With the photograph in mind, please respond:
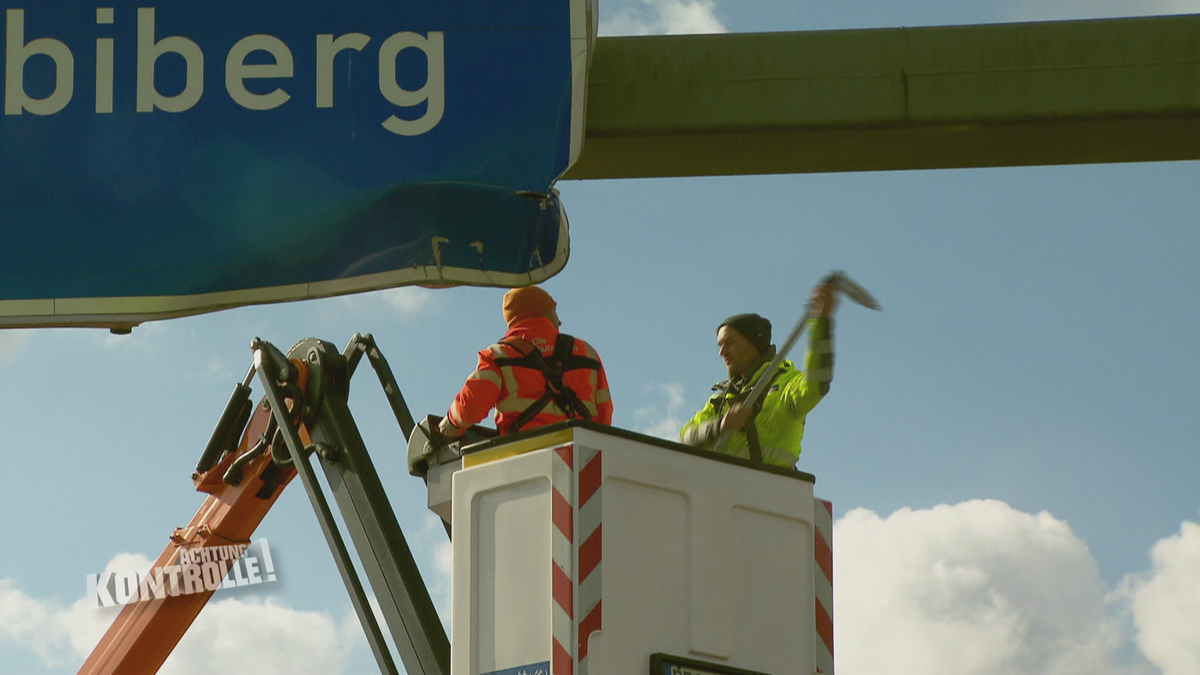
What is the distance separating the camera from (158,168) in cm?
627

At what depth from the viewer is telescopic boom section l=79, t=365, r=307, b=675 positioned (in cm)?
1089

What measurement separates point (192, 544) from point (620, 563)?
678 centimetres

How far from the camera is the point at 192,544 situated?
1125cm

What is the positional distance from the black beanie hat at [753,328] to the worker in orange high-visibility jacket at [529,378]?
24.5 inches

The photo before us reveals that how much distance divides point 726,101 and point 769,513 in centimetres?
162

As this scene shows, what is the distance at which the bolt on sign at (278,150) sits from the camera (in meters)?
6.09

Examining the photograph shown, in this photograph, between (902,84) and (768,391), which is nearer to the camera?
(902,84)

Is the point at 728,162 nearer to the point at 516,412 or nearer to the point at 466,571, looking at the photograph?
the point at 516,412

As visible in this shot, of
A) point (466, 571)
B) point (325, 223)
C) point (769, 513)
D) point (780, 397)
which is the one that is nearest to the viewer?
point (466, 571)

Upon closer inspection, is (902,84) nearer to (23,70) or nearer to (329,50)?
(329,50)

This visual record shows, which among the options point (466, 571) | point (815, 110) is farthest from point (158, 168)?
point (815, 110)

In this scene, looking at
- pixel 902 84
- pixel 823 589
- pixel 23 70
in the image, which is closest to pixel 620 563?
pixel 823 589

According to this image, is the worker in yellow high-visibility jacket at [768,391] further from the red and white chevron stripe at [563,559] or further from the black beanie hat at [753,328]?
the red and white chevron stripe at [563,559]

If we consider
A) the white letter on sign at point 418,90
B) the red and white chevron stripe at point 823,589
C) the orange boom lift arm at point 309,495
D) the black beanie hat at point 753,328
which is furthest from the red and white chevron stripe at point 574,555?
the orange boom lift arm at point 309,495
